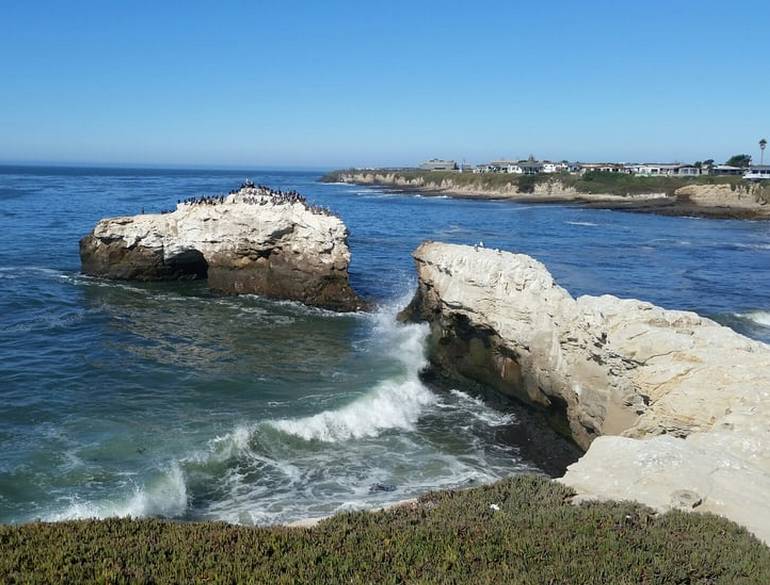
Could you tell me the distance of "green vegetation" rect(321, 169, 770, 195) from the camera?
123938 millimetres

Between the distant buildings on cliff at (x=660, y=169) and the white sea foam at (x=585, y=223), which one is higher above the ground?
the distant buildings on cliff at (x=660, y=169)

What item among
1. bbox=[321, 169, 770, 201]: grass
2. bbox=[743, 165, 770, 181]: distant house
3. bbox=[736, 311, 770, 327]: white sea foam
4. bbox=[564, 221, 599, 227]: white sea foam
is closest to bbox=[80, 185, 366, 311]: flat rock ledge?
bbox=[736, 311, 770, 327]: white sea foam

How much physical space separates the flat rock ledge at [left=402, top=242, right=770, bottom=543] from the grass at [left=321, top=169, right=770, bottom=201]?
99446 mm

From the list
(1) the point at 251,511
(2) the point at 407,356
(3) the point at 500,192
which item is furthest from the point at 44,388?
(3) the point at 500,192

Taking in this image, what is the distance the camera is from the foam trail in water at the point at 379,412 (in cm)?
1877

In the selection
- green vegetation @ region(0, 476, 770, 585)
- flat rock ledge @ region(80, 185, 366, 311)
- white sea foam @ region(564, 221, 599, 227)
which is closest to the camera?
green vegetation @ region(0, 476, 770, 585)

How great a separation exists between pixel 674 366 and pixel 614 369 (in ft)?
5.14

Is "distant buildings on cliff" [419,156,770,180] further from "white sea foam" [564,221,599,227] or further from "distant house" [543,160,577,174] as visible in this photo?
"white sea foam" [564,221,599,227]

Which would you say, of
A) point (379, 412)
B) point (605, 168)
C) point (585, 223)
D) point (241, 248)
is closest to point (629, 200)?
point (585, 223)

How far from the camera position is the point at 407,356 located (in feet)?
85.6

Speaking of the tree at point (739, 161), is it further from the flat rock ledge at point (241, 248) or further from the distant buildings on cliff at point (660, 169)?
the flat rock ledge at point (241, 248)

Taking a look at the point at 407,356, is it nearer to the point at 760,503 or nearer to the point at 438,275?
the point at 438,275

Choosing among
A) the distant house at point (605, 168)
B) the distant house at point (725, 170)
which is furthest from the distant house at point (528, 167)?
the distant house at point (725, 170)

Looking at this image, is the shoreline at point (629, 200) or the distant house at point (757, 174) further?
the distant house at point (757, 174)
